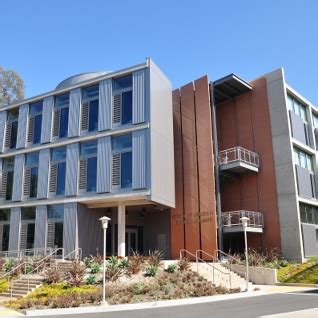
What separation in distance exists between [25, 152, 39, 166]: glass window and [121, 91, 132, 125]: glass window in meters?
7.75

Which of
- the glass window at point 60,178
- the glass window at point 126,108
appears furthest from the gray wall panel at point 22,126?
the glass window at point 126,108

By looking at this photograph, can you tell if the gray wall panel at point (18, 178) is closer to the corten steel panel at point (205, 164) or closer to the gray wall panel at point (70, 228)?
the gray wall panel at point (70, 228)

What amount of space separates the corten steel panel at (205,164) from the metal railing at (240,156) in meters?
1.19

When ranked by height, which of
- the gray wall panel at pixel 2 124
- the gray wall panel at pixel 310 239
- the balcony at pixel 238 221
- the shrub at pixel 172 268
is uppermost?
the gray wall panel at pixel 2 124

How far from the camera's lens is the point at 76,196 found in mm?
25172

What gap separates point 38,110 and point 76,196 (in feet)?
27.4

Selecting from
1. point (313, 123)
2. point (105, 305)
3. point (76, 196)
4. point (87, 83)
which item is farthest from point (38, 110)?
point (313, 123)

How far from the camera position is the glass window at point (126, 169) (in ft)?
77.8

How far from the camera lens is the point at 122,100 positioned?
83.8 ft

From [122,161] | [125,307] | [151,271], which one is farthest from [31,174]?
[125,307]

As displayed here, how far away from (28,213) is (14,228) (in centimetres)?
147

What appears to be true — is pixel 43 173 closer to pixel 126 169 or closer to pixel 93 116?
pixel 93 116

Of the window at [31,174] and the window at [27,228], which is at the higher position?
the window at [31,174]

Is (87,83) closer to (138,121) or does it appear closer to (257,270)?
(138,121)
